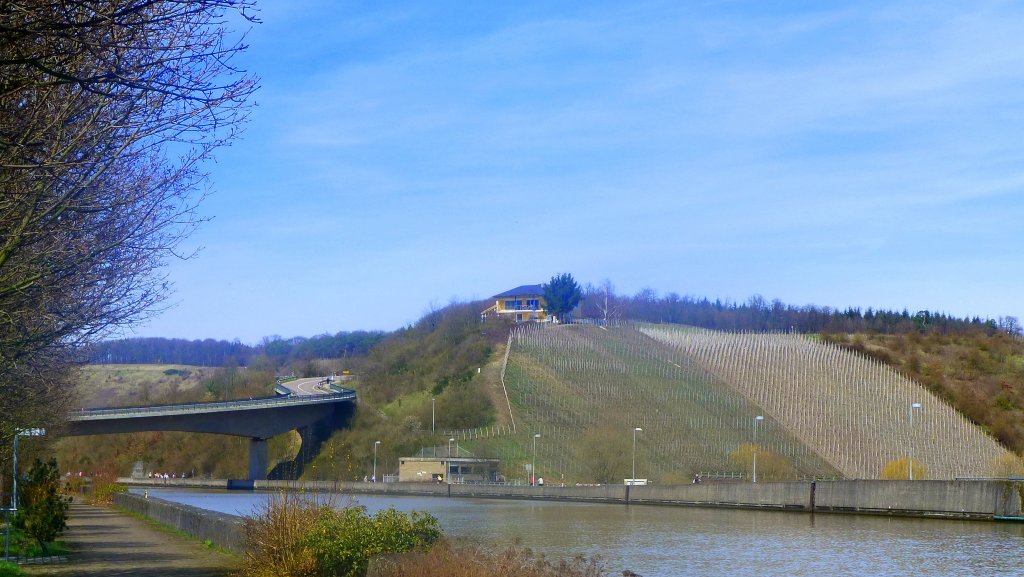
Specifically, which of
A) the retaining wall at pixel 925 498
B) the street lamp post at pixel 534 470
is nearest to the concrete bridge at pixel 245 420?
the street lamp post at pixel 534 470

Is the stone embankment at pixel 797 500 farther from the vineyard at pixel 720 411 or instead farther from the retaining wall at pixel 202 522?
the vineyard at pixel 720 411

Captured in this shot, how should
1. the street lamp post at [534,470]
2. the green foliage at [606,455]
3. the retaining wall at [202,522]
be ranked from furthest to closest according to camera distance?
1. the street lamp post at [534,470]
2. the green foliage at [606,455]
3. the retaining wall at [202,522]

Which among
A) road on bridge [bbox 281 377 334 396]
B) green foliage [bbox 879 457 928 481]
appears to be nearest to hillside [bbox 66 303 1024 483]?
green foliage [bbox 879 457 928 481]

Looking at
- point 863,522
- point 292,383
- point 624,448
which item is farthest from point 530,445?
point 292,383

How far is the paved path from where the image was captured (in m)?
17.9

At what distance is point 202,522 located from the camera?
23.1 meters

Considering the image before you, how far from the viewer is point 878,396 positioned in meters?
109

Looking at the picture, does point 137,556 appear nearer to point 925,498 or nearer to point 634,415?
point 925,498

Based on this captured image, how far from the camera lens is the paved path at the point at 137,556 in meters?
17.9

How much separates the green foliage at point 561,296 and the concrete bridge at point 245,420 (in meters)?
58.4

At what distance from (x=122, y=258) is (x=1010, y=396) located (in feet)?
441

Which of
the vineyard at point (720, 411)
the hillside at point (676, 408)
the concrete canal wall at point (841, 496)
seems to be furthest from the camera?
the hillside at point (676, 408)

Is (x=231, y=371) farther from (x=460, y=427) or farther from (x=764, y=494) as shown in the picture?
(x=764, y=494)

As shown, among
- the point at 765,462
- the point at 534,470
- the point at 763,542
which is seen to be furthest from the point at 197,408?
the point at 763,542
